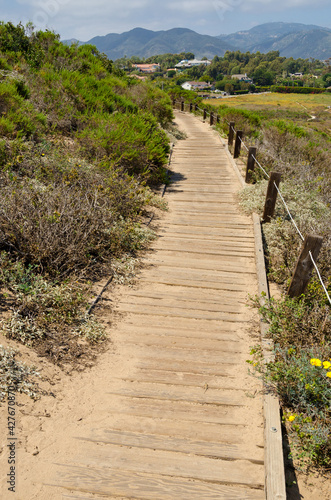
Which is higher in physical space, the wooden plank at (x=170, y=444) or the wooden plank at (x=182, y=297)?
the wooden plank at (x=182, y=297)

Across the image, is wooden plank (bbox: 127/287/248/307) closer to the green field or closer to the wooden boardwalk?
the wooden boardwalk

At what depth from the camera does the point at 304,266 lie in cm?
430

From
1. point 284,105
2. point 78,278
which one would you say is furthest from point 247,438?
point 284,105

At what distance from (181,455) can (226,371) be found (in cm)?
117

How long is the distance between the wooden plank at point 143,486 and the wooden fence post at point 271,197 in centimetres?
585

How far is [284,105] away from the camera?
88.6 metres

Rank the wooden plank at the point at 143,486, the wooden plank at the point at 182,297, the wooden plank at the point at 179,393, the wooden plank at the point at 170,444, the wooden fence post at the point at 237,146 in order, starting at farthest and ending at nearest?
the wooden fence post at the point at 237,146 < the wooden plank at the point at 182,297 < the wooden plank at the point at 179,393 < the wooden plank at the point at 170,444 < the wooden plank at the point at 143,486

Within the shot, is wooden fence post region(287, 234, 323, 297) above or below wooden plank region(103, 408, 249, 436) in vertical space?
above

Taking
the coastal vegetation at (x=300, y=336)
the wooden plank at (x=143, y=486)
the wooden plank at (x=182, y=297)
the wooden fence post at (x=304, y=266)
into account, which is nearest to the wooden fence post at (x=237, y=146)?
the coastal vegetation at (x=300, y=336)

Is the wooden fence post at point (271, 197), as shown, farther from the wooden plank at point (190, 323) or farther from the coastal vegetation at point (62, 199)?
the wooden plank at point (190, 323)

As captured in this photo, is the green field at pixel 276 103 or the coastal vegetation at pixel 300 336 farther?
the green field at pixel 276 103

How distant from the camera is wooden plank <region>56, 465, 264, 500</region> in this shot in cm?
265

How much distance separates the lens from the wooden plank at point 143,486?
2646 mm

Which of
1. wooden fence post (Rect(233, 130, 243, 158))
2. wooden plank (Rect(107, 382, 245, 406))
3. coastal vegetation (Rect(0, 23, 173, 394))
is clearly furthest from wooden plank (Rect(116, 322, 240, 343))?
wooden fence post (Rect(233, 130, 243, 158))
